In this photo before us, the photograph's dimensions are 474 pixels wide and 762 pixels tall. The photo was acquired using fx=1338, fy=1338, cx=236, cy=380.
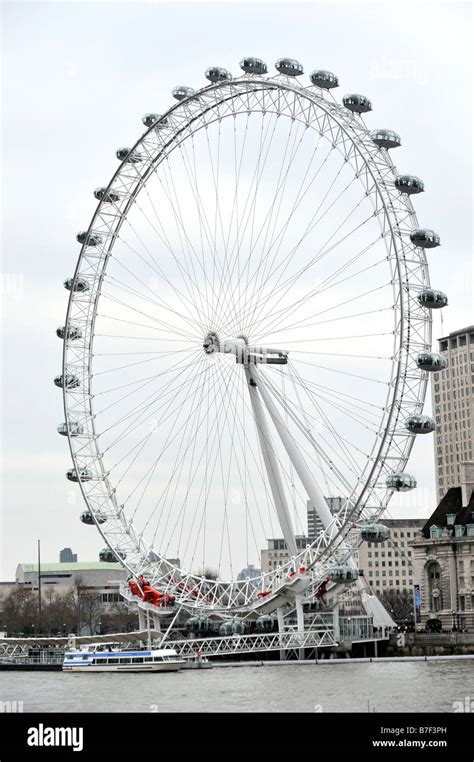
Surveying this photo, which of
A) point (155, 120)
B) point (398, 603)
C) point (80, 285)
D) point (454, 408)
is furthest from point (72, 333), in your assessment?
point (454, 408)

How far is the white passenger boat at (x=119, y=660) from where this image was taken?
66.4 metres

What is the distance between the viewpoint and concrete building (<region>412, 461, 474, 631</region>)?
257 feet

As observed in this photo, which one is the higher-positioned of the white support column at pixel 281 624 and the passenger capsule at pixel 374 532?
the passenger capsule at pixel 374 532

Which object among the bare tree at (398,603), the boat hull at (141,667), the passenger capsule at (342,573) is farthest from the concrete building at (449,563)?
the bare tree at (398,603)

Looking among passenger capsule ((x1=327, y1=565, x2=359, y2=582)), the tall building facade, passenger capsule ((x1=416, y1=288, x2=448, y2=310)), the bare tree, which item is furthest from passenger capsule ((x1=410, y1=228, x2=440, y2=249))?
the tall building facade

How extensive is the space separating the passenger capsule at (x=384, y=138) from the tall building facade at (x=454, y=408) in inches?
3748

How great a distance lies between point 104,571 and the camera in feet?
582

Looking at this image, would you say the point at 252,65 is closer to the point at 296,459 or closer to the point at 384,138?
the point at 384,138

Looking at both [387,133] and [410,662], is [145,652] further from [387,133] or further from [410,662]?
[387,133]

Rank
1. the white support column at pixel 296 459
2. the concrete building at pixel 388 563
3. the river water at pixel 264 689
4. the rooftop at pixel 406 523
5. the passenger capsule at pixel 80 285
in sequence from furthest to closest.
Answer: the rooftop at pixel 406 523 → the concrete building at pixel 388 563 → the passenger capsule at pixel 80 285 → the white support column at pixel 296 459 → the river water at pixel 264 689

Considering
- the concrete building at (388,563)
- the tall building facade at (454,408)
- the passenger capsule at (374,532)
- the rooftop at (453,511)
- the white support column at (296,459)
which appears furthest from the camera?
the concrete building at (388,563)

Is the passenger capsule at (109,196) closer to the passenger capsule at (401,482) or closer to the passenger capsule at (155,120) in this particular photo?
the passenger capsule at (155,120)
